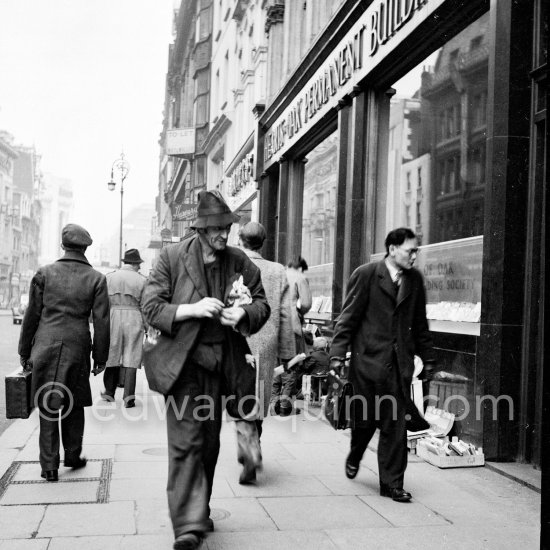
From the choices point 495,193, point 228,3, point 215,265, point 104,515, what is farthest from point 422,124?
point 228,3

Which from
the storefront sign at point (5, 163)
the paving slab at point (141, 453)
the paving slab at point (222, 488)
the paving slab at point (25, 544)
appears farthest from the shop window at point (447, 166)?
the storefront sign at point (5, 163)

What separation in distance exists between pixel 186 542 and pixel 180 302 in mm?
1240

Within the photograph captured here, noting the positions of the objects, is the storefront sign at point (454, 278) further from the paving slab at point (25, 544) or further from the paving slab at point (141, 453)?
the paving slab at point (25, 544)

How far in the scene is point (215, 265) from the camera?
14.9ft

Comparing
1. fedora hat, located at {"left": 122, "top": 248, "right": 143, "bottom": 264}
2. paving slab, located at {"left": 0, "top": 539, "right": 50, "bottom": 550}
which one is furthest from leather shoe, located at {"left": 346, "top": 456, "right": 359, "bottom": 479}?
fedora hat, located at {"left": 122, "top": 248, "right": 143, "bottom": 264}

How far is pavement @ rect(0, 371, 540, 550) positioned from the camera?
446 centimetres

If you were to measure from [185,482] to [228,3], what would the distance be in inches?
993

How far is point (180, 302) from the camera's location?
14.4 feet

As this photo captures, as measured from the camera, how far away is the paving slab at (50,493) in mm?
5199

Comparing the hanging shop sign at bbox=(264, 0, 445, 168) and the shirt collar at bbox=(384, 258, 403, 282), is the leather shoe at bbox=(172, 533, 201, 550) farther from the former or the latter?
the hanging shop sign at bbox=(264, 0, 445, 168)

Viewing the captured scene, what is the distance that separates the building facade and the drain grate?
116 inches

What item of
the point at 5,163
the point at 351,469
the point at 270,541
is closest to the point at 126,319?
the point at 351,469

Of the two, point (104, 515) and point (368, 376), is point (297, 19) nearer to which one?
point (368, 376)

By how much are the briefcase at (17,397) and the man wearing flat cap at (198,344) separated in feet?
5.77
